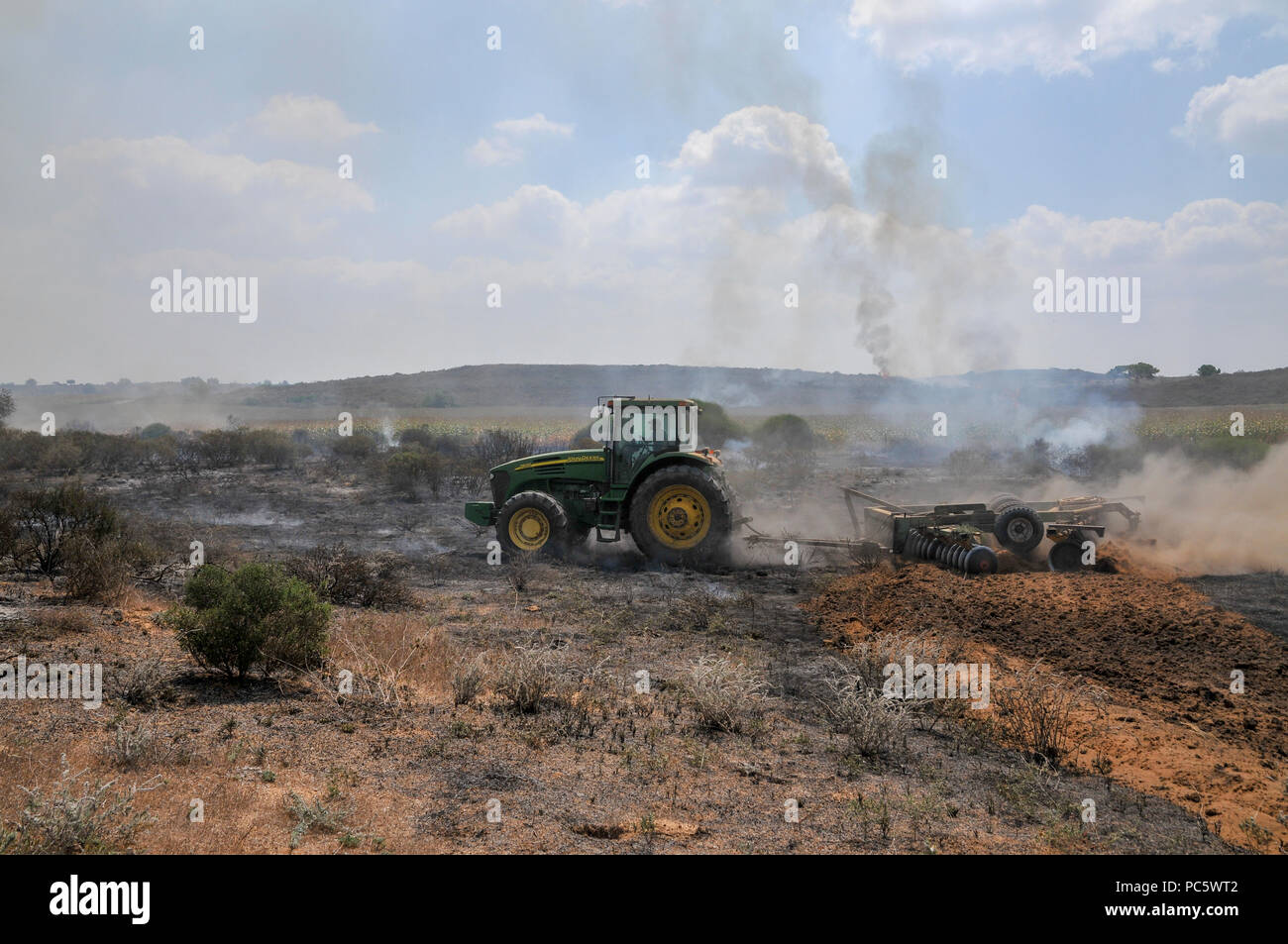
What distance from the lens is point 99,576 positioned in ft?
30.4

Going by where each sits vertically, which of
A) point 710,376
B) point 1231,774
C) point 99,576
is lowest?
point 1231,774

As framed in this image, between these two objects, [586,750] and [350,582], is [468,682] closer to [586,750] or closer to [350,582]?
[586,750]

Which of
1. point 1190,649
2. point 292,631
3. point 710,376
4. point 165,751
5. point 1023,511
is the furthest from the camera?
point 710,376

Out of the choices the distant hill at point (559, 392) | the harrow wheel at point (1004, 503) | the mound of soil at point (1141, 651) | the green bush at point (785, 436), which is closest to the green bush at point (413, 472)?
the mound of soil at point (1141, 651)

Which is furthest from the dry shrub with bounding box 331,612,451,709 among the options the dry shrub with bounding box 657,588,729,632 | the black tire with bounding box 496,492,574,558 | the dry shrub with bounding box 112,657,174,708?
the black tire with bounding box 496,492,574,558

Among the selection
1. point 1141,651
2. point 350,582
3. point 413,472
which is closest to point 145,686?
point 350,582

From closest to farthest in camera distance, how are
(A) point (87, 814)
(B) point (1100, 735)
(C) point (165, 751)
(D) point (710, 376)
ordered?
(A) point (87, 814)
(C) point (165, 751)
(B) point (1100, 735)
(D) point (710, 376)

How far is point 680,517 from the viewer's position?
13594mm

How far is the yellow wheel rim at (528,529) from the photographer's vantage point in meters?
14.0

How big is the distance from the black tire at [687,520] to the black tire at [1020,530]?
165 inches

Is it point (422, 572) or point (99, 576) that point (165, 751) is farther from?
point (422, 572)

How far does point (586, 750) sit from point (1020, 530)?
358 inches

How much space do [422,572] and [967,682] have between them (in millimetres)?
8722
